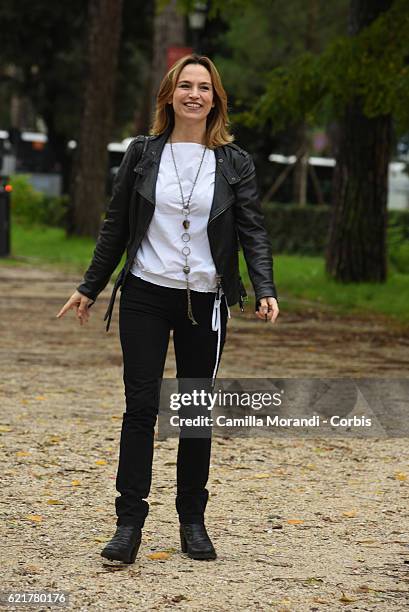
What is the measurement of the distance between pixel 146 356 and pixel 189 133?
2.85ft

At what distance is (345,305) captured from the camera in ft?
56.7

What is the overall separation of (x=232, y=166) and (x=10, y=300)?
470 inches

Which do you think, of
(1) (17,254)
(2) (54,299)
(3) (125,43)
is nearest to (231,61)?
(3) (125,43)

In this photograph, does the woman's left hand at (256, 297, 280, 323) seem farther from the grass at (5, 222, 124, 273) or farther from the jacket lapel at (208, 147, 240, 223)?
the grass at (5, 222, 124, 273)

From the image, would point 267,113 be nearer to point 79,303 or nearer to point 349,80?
point 349,80

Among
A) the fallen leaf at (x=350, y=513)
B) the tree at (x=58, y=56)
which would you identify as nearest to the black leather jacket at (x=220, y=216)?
the fallen leaf at (x=350, y=513)

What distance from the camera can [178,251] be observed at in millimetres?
5492

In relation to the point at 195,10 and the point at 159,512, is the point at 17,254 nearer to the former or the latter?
the point at 195,10

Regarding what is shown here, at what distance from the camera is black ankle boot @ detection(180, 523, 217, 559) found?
18.5ft

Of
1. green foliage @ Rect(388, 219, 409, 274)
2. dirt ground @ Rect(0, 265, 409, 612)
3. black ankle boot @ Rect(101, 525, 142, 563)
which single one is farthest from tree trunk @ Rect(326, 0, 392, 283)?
black ankle boot @ Rect(101, 525, 142, 563)

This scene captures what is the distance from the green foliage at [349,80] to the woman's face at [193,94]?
864cm

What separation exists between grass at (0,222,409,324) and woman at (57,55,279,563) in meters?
10.2

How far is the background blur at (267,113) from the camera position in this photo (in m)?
16.4

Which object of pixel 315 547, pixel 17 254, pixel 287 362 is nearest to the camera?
pixel 315 547
